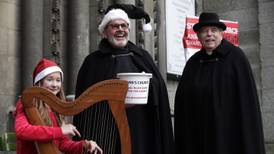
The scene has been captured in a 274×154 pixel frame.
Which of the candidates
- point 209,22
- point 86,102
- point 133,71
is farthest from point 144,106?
point 86,102

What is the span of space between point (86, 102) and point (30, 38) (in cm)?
395

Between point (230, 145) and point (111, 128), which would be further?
point (230, 145)

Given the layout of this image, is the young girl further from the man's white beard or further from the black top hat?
the black top hat

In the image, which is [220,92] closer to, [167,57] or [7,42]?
[7,42]

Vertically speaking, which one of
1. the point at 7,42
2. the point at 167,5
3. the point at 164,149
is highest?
the point at 167,5

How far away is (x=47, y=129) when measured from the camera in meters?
3.35

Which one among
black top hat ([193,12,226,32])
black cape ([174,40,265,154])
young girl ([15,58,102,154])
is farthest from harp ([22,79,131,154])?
black top hat ([193,12,226,32])

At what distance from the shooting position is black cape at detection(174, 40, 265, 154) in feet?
14.7

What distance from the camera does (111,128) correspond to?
11.9 feet

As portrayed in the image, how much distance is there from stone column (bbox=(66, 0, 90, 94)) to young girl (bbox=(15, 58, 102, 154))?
12.3 ft

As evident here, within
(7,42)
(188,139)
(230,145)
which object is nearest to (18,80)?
(7,42)

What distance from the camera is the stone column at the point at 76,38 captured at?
7590 millimetres

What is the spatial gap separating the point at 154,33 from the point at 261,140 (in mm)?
5569

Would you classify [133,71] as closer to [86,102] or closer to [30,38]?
[86,102]
